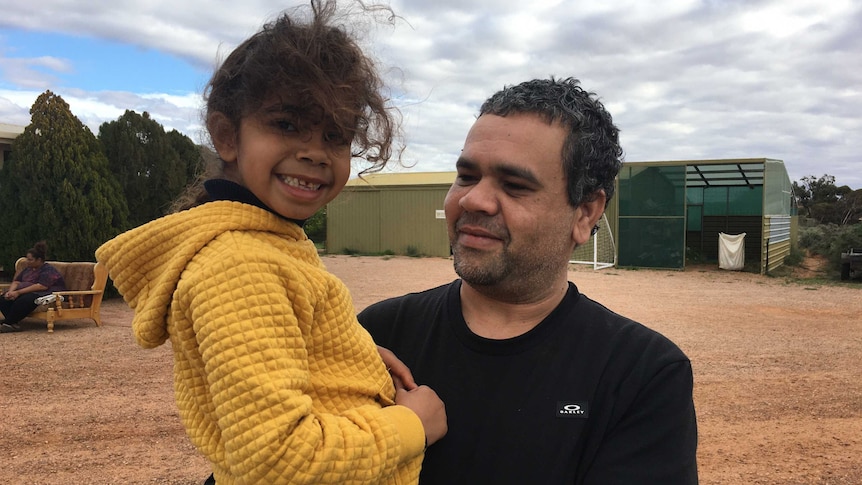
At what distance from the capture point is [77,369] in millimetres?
7551

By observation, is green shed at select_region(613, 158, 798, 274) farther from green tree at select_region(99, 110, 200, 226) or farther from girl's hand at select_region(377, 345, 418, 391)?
girl's hand at select_region(377, 345, 418, 391)

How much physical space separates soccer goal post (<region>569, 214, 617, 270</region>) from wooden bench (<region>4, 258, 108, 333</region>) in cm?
1472

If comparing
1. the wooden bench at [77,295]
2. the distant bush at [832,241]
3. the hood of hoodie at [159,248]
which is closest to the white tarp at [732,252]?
the distant bush at [832,241]

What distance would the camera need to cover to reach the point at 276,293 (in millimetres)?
1290

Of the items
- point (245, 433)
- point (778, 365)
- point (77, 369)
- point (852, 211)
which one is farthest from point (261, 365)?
point (852, 211)

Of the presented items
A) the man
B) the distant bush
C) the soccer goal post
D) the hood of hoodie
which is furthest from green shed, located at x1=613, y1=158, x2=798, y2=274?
the hood of hoodie

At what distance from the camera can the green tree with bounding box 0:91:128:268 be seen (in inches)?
495

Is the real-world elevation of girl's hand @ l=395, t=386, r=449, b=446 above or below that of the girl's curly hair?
below

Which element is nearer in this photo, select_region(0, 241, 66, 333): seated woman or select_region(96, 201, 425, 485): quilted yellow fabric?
select_region(96, 201, 425, 485): quilted yellow fabric

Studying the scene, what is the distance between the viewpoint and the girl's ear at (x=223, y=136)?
5.36 ft

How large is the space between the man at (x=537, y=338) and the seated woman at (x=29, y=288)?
990 cm

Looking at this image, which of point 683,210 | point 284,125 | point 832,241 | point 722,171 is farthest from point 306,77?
point 832,241

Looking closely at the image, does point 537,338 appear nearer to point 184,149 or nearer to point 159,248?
point 159,248

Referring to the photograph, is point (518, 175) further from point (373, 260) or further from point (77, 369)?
point (373, 260)
